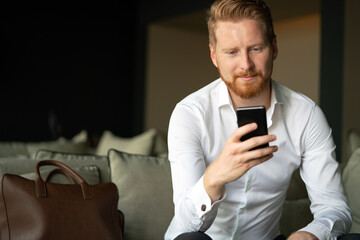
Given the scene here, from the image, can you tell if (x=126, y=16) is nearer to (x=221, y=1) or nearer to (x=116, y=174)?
(x=116, y=174)

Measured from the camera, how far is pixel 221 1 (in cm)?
155

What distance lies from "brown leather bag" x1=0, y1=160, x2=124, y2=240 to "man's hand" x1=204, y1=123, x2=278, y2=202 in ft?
1.76

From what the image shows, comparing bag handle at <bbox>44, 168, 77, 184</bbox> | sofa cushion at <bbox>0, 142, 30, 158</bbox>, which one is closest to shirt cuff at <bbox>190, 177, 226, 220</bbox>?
bag handle at <bbox>44, 168, 77, 184</bbox>

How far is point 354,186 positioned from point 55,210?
3.85ft

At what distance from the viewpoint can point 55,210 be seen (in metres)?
1.53

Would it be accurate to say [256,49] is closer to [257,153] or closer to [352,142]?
[257,153]

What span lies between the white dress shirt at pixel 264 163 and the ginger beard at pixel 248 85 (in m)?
0.05

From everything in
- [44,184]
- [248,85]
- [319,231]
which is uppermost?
[248,85]

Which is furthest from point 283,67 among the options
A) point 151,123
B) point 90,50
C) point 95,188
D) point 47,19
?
point 95,188

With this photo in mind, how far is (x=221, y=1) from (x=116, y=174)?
89 centimetres

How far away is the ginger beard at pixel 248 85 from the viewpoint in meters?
1.50

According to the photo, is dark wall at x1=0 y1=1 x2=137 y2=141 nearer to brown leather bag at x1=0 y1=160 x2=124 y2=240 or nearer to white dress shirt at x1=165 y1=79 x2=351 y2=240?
brown leather bag at x1=0 y1=160 x2=124 y2=240

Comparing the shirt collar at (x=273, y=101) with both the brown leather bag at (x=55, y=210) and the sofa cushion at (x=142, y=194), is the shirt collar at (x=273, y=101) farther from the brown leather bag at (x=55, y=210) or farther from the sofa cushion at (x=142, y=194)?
the sofa cushion at (x=142, y=194)

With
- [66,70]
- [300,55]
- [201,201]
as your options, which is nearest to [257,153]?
[201,201]
